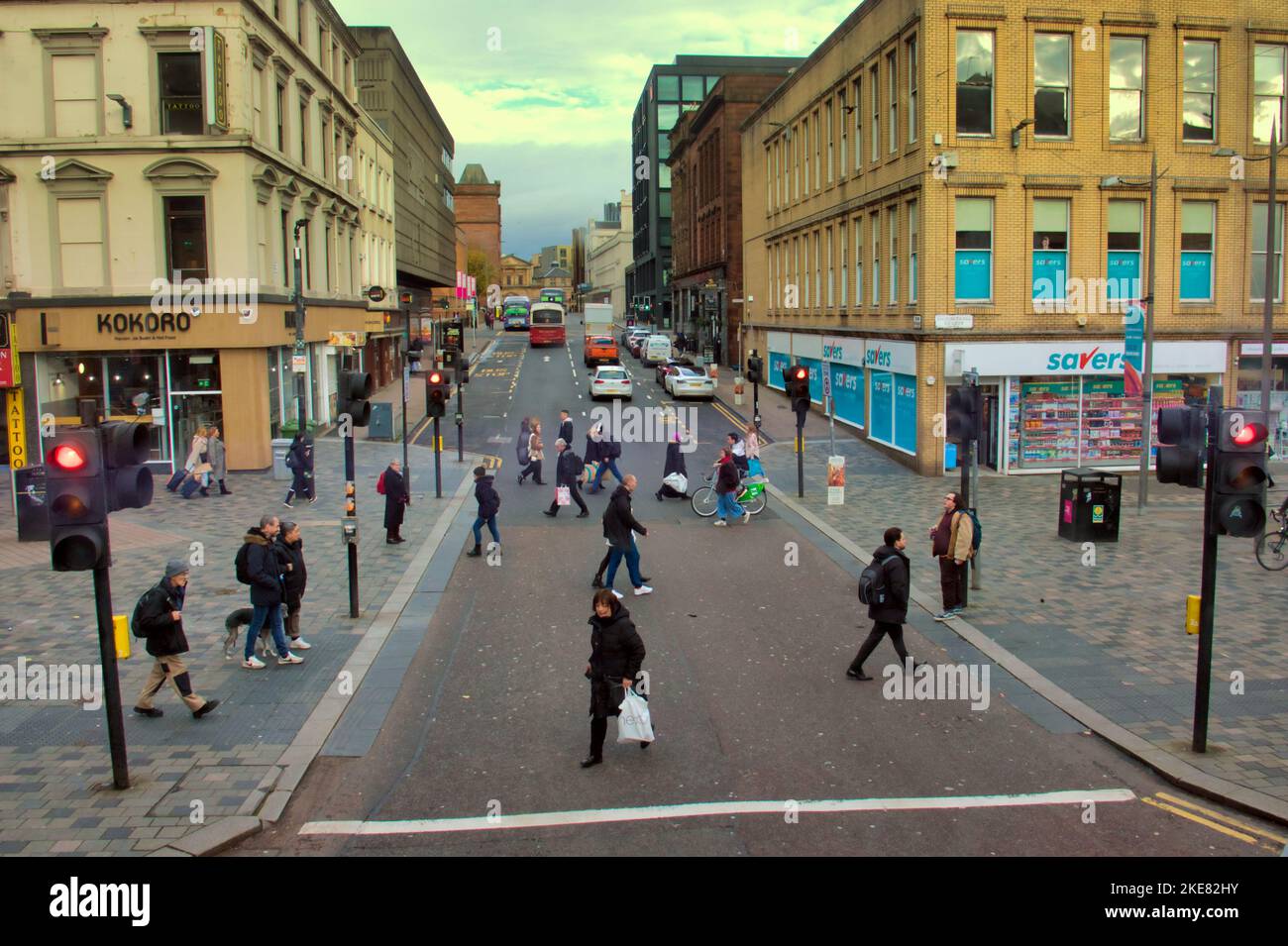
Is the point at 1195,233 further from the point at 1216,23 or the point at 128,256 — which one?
the point at 128,256

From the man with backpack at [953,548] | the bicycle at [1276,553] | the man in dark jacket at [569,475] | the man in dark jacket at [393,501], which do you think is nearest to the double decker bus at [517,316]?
the man in dark jacket at [569,475]

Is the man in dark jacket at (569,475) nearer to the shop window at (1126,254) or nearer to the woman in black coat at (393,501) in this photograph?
the woman in black coat at (393,501)

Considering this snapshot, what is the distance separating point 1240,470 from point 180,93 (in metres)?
26.4

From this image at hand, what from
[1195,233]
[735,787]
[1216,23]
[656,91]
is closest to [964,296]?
[1195,233]

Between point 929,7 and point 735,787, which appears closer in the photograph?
point 735,787

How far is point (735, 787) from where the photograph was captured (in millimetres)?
9164

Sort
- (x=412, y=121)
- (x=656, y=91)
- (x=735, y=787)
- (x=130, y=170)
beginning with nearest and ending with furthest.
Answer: (x=735, y=787) < (x=130, y=170) < (x=412, y=121) < (x=656, y=91)

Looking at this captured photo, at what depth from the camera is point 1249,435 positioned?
9.41 meters

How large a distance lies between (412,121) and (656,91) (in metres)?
40.4

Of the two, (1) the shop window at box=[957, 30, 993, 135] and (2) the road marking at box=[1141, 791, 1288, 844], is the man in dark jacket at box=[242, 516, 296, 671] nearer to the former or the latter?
(2) the road marking at box=[1141, 791, 1288, 844]

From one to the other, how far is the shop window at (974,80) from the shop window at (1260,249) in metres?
8.11

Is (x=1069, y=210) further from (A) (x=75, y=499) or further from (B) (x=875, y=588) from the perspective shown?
(A) (x=75, y=499)

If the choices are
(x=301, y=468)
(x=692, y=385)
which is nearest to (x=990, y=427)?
(x=692, y=385)

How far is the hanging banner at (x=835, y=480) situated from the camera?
23.7m
